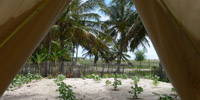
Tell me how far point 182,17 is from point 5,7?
106cm

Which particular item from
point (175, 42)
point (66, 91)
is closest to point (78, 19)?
point (66, 91)

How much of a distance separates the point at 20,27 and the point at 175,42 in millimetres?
1181

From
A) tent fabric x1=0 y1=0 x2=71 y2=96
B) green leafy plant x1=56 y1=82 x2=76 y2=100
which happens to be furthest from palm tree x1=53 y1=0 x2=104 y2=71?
tent fabric x1=0 y1=0 x2=71 y2=96

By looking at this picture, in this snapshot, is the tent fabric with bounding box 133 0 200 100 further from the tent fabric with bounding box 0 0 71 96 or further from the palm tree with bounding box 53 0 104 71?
the palm tree with bounding box 53 0 104 71

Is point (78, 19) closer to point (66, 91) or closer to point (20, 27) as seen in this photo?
point (66, 91)

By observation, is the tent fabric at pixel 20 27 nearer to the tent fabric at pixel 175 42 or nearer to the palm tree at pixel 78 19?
the tent fabric at pixel 175 42

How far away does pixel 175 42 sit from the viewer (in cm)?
156

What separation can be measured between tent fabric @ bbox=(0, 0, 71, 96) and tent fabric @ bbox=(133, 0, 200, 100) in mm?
765

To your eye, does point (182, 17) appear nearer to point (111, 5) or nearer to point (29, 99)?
point (29, 99)

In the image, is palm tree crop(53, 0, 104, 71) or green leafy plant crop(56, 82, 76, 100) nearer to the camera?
green leafy plant crop(56, 82, 76, 100)

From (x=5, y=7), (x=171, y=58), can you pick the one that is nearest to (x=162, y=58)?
(x=171, y=58)

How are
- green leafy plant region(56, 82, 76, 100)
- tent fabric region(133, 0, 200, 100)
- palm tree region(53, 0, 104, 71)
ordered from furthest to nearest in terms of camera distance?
1. palm tree region(53, 0, 104, 71)
2. green leafy plant region(56, 82, 76, 100)
3. tent fabric region(133, 0, 200, 100)

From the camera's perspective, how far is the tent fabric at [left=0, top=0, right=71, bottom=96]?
1.25 meters

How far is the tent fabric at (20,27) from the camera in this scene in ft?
4.10
